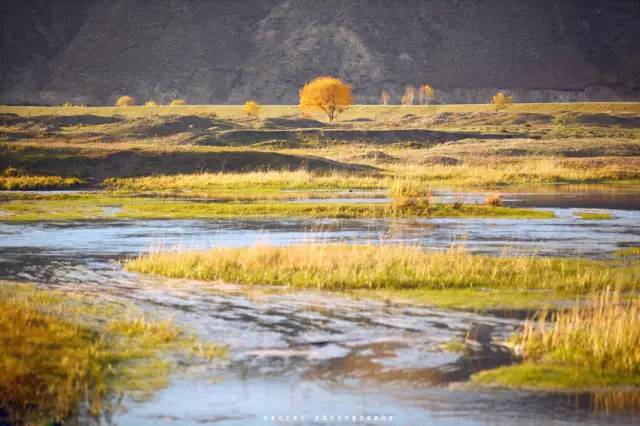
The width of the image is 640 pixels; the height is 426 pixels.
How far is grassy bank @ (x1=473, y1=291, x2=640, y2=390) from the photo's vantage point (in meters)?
14.6

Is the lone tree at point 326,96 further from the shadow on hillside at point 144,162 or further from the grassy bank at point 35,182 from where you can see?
the grassy bank at point 35,182

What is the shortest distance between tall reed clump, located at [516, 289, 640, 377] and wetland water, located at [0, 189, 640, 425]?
564 mm

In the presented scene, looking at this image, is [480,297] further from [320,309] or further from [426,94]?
[426,94]

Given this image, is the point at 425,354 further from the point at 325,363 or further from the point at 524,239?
the point at 524,239

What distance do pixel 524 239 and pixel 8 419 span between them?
20196mm

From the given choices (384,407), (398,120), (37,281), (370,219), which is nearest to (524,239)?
(370,219)

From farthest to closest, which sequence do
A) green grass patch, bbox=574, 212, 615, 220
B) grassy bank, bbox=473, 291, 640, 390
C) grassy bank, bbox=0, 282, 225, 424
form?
green grass patch, bbox=574, 212, 615, 220 < grassy bank, bbox=473, 291, 640, 390 < grassy bank, bbox=0, 282, 225, 424

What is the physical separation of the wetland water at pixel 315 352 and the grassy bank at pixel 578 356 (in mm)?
430

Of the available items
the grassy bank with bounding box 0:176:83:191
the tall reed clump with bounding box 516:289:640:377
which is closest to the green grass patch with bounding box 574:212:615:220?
the tall reed clump with bounding box 516:289:640:377

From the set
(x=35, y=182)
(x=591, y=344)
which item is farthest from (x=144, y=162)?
(x=591, y=344)

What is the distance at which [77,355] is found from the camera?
1548 cm

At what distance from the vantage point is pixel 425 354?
15922mm

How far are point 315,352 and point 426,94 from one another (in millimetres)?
173892

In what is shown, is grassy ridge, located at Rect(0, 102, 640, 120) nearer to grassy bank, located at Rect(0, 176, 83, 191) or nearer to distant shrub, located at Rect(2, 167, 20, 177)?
distant shrub, located at Rect(2, 167, 20, 177)
